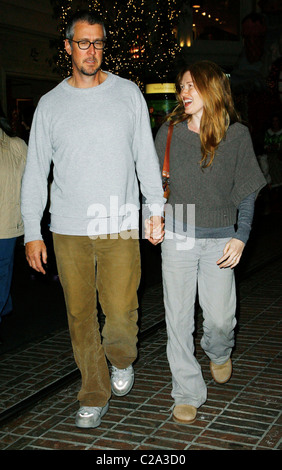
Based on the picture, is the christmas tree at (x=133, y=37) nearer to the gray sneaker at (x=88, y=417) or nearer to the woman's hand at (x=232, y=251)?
the woman's hand at (x=232, y=251)

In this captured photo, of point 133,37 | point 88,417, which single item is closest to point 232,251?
point 88,417

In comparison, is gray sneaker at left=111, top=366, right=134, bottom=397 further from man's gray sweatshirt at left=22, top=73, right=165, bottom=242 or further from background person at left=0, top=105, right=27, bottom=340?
background person at left=0, top=105, right=27, bottom=340

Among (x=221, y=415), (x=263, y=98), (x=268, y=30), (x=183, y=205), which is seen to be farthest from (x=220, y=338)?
(x=268, y=30)

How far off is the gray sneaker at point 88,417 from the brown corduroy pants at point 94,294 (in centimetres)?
4

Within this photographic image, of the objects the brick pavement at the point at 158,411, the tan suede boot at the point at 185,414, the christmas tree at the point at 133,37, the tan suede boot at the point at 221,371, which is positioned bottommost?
the brick pavement at the point at 158,411

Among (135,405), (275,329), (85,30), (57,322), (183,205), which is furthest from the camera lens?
(57,322)

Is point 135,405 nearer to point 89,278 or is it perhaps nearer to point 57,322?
point 89,278

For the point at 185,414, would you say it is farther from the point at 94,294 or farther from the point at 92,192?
the point at 92,192

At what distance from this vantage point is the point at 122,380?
4320 mm

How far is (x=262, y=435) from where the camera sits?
3830 millimetres

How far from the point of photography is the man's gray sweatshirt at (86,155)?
3783 millimetres

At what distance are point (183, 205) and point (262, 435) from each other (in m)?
1.35

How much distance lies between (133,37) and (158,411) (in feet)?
41.8

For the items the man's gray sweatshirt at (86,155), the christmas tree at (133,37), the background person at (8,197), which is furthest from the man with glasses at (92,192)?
the christmas tree at (133,37)
